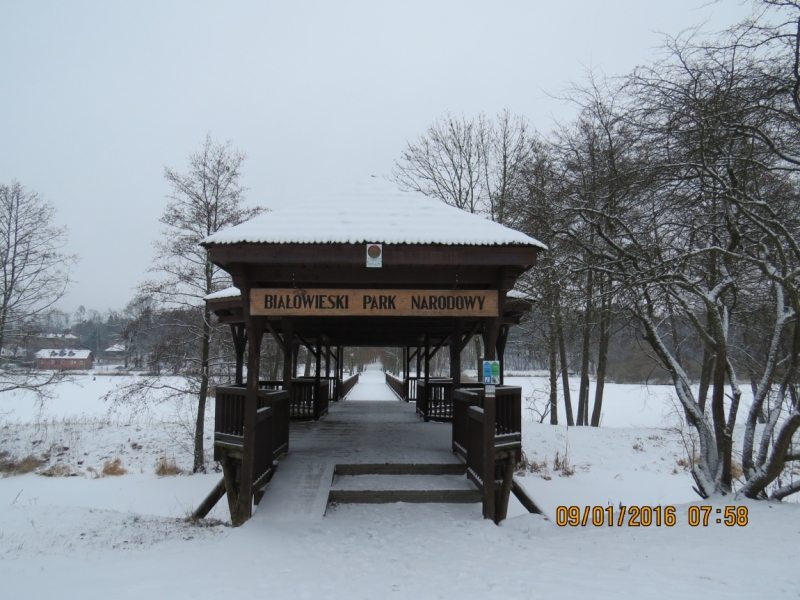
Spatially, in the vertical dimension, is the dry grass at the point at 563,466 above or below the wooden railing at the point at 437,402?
below

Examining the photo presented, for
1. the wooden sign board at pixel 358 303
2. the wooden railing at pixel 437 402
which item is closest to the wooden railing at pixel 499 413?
the wooden sign board at pixel 358 303

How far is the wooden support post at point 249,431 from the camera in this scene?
6.33 meters

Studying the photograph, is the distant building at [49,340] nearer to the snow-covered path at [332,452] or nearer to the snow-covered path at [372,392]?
the snow-covered path at [332,452]

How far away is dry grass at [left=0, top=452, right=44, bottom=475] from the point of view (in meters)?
14.3

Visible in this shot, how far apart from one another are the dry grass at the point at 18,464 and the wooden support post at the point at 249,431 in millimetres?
11766

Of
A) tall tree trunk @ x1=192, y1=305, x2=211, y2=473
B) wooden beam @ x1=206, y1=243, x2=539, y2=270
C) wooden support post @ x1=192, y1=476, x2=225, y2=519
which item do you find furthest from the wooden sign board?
tall tree trunk @ x1=192, y1=305, x2=211, y2=473

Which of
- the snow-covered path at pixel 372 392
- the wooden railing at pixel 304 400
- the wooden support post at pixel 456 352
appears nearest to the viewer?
the wooden support post at pixel 456 352

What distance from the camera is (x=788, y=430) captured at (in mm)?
6320

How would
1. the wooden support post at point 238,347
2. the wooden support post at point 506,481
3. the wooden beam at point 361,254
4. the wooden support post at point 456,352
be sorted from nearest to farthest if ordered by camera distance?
1. the wooden beam at point 361,254
2. the wooden support post at point 506,481
3. the wooden support post at point 456,352
4. the wooden support post at point 238,347

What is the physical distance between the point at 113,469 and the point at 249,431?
10419 millimetres

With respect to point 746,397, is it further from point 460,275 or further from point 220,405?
point 220,405

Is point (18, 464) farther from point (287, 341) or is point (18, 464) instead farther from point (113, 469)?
point (287, 341)

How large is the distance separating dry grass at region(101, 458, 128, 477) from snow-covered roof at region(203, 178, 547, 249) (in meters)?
11.1
